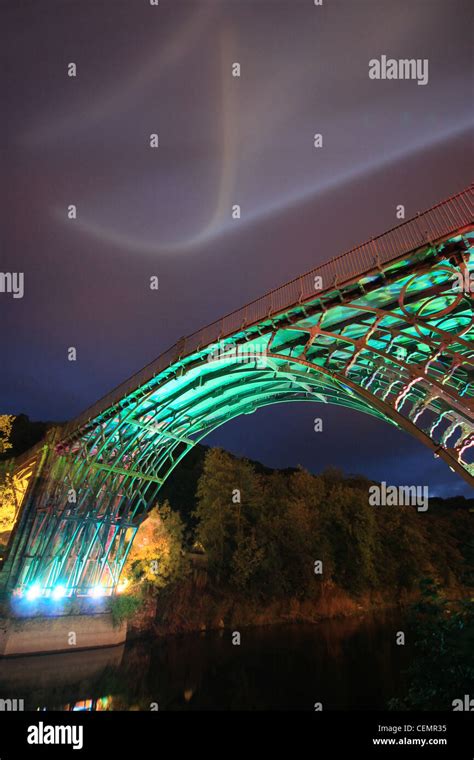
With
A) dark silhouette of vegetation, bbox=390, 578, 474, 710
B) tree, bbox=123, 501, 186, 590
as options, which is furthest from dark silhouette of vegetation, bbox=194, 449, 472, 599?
dark silhouette of vegetation, bbox=390, 578, 474, 710

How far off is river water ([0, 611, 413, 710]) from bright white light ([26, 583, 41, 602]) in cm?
336

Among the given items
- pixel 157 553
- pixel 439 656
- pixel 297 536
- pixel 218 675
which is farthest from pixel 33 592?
pixel 439 656

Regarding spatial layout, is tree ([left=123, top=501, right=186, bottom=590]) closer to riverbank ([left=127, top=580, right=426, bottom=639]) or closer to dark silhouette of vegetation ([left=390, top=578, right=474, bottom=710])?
riverbank ([left=127, top=580, right=426, bottom=639])

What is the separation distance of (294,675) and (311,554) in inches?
926

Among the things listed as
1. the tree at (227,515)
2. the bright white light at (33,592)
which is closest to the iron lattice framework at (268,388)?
the bright white light at (33,592)

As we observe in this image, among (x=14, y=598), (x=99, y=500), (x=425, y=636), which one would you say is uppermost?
(x=99, y=500)

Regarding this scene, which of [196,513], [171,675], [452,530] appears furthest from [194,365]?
[452,530]

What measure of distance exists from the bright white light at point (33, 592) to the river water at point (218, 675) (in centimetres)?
336

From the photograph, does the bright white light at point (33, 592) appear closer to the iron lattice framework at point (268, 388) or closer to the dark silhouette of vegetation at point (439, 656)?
the iron lattice framework at point (268, 388)

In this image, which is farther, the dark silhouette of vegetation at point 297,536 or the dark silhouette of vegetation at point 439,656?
the dark silhouette of vegetation at point 297,536

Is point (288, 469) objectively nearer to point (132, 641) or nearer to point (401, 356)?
point (132, 641)

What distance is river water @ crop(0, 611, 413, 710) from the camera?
20.0 metres

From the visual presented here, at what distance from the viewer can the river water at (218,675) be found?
787 inches

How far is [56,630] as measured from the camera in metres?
28.9
